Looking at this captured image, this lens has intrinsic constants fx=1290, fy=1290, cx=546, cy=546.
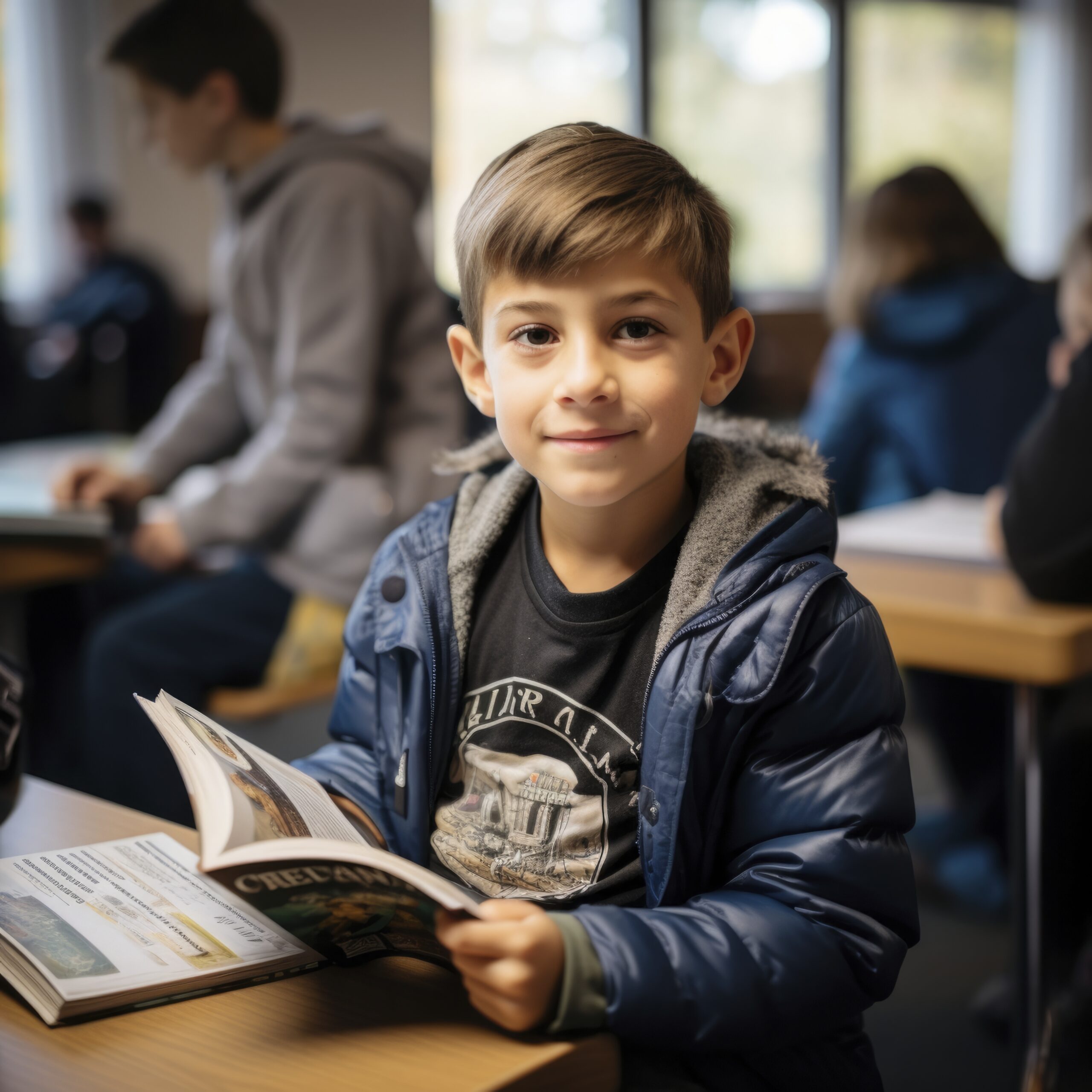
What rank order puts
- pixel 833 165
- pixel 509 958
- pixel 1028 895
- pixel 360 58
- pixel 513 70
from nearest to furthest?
pixel 509 958
pixel 1028 895
pixel 360 58
pixel 513 70
pixel 833 165

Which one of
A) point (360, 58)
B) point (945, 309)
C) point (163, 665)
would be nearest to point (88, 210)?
point (360, 58)

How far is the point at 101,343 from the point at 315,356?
12.2 feet

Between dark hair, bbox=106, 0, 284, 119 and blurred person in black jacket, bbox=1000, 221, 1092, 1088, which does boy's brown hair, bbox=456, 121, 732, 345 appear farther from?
dark hair, bbox=106, 0, 284, 119

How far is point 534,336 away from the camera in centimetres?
91

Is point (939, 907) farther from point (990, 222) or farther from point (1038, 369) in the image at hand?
point (990, 222)

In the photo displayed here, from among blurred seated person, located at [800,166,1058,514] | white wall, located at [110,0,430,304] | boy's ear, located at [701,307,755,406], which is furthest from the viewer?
white wall, located at [110,0,430,304]

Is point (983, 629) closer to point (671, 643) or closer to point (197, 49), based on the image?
point (671, 643)

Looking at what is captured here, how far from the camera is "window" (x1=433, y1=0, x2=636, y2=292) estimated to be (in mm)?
5871

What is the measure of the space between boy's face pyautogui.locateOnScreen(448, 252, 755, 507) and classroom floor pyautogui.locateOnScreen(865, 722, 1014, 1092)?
861 millimetres

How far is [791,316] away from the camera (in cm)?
739

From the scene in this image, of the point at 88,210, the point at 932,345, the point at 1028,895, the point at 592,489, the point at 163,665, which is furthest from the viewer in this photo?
the point at 88,210

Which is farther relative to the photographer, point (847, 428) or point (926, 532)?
point (847, 428)

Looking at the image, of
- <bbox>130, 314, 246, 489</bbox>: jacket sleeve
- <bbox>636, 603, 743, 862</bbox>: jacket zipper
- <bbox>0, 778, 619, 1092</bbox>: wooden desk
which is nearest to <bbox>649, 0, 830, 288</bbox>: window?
<bbox>130, 314, 246, 489</bbox>: jacket sleeve

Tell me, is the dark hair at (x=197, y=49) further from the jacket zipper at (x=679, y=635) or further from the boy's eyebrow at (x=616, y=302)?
the jacket zipper at (x=679, y=635)
